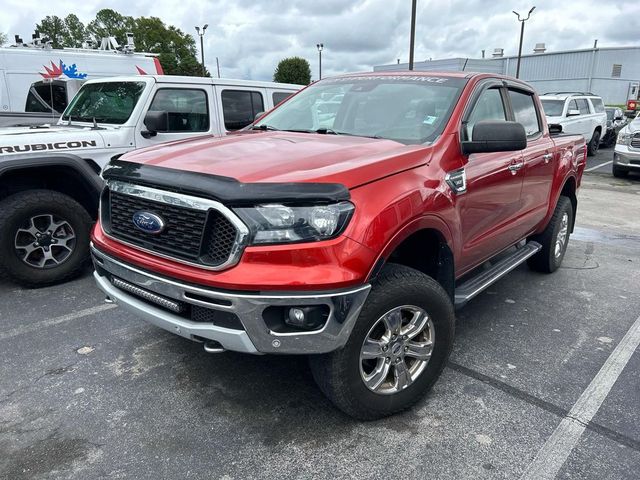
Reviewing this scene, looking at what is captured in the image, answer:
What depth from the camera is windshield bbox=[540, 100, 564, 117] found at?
13.2m

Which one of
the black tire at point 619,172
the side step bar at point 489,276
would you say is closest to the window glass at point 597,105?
the black tire at point 619,172

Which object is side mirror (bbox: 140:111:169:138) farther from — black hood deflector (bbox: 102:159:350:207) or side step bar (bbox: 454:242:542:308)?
side step bar (bbox: 454:242:542:308)

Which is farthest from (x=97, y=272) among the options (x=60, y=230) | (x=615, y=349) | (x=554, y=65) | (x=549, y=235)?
(x=554, y=65)

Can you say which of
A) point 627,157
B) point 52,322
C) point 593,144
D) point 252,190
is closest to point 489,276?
point 252,190

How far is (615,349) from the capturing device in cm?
350

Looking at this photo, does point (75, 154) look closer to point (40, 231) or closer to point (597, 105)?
point (40, 231)

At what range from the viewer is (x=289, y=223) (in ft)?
7.11

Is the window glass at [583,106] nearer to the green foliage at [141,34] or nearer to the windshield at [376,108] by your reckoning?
the windshield at [376,108]

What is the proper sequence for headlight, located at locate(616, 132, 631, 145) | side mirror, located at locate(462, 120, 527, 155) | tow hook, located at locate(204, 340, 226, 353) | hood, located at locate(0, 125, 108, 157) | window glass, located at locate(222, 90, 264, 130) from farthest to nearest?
headlight, located at locate(616, 132, 631, 145)
window glass, located at locate(222, 90, 264, 130)
hood, located at locate(0, 125, 108, 157)
side mirror, located at locate(462, 120, 527, 155)
tow hook, located at locate(204, 340, 226, 353)

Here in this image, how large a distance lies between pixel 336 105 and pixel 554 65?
5885 cm

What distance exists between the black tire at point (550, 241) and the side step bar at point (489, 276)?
1.33ft

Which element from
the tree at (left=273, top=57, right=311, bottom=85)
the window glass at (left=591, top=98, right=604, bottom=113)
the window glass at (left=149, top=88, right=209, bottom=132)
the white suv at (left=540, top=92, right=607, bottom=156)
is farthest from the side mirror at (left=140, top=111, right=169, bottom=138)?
the tree at (left=273, top=57, right=311, bottom=85)

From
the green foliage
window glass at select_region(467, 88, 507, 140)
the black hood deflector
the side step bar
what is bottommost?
the side step bar

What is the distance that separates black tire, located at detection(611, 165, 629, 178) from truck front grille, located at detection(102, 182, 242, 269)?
12.3 meters
